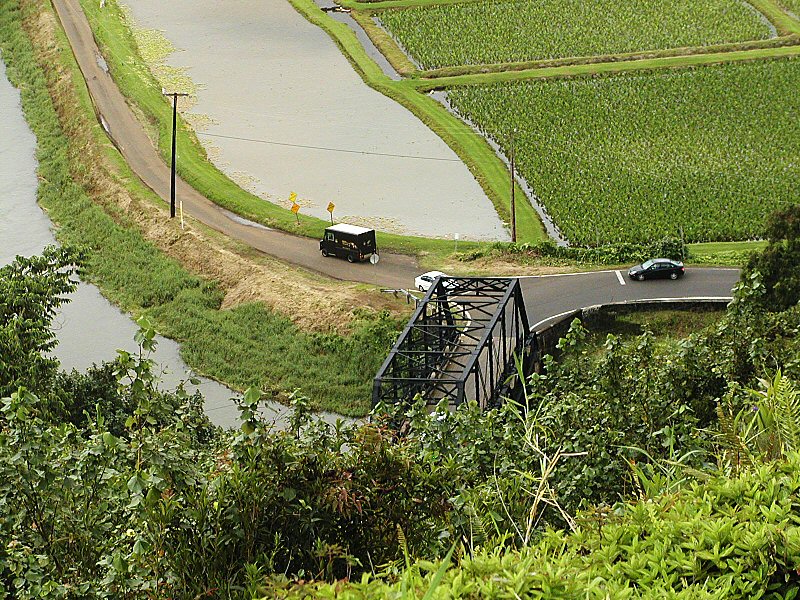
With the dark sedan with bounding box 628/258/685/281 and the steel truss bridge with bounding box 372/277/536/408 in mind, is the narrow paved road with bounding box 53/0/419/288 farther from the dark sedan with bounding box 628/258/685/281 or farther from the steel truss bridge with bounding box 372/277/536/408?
the steel truss bridge with bounding box 372/277/536/408

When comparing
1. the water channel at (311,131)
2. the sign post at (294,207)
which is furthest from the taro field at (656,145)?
the sign post at (294,207)

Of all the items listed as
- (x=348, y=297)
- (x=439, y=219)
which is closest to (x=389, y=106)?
(x=439, y=219)

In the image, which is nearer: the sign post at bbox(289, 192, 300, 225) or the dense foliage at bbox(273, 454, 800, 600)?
the dense foliage at bbox(273, 454, 800, 600)

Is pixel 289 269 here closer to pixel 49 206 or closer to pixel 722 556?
pixel 49 206

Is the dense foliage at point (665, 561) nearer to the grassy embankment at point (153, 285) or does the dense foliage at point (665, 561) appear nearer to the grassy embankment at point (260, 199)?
the grassy embankment at point (153, 285)

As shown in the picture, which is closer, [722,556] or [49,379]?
[722,556]

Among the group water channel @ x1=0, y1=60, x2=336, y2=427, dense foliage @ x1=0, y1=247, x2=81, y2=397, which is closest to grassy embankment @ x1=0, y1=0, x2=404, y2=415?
water channel @ x1=0, y1=60, x2=336, y2=427

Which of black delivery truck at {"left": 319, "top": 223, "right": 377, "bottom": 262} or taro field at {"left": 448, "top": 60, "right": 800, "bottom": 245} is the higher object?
taro field at {"left": 448, "top": 60, "right": 800, "bottom": 245}
